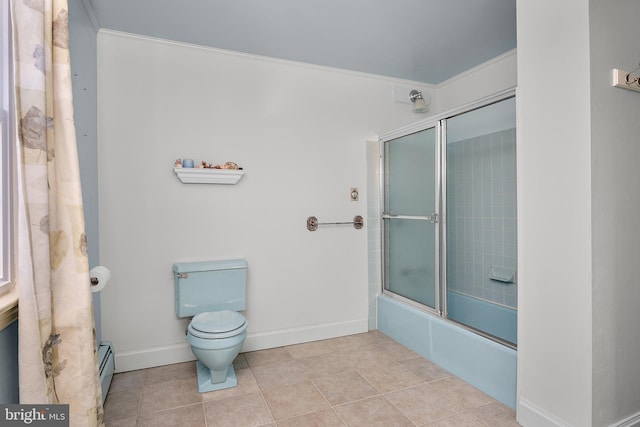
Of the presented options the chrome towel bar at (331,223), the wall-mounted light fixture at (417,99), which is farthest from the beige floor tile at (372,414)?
the wall-mounted light fixture at (417,99)

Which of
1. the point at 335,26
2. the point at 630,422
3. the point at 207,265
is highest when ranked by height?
the point at 335,26

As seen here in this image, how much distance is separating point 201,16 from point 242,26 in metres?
0.27

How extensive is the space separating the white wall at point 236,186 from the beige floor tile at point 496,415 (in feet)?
4.49

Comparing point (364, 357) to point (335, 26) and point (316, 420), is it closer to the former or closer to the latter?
point (316, 420)

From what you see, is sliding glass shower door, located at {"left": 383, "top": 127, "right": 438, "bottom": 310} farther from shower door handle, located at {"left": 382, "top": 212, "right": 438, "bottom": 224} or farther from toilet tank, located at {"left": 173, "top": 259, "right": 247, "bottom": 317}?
toilet tank, located at {"left": 173, "top": 259, "right": 247, "bottom": 317}

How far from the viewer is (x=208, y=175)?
8.71ft

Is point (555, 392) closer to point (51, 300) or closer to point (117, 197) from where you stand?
point (51, 300)

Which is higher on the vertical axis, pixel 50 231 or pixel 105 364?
pixel 50 231

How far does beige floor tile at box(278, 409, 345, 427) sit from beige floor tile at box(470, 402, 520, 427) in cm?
77

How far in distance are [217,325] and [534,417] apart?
6.01 feet

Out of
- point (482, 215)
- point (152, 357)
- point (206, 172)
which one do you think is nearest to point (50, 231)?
point (206, 172)

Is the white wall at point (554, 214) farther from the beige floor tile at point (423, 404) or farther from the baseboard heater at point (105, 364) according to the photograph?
the baseboard heater at point (105, 364)

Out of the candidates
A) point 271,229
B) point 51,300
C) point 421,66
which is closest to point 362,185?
Result: point 271,229

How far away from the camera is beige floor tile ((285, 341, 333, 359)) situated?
9.21 ft
